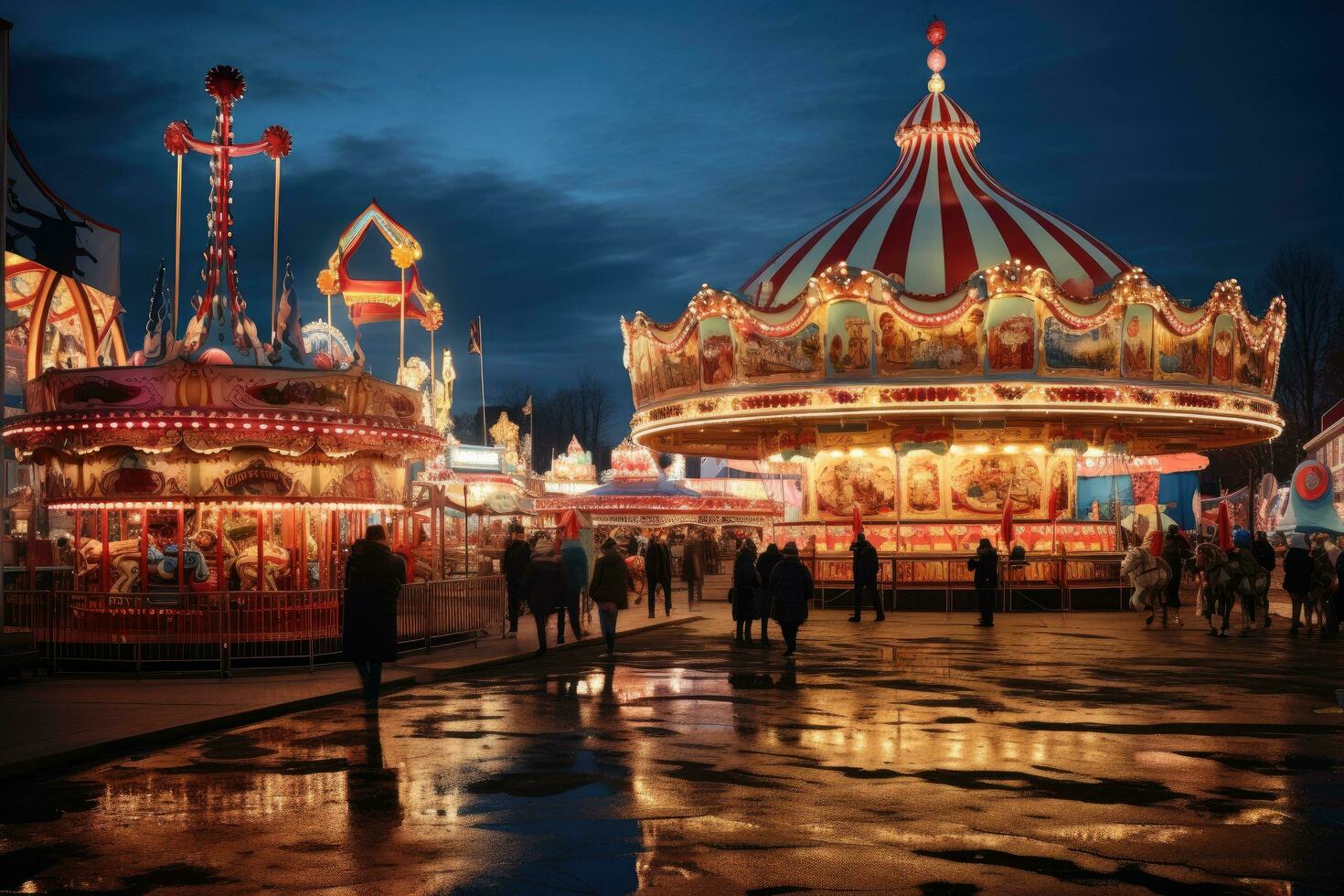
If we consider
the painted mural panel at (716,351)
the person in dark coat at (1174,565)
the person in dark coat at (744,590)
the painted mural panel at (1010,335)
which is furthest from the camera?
the painted mural panel at (716,351)

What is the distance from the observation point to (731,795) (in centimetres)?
847

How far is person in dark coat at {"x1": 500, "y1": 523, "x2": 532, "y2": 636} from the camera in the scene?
2192cm

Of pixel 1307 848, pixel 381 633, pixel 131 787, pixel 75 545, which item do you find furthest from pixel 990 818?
pixel 75 545

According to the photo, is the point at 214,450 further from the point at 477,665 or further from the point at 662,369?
the point at 662,369

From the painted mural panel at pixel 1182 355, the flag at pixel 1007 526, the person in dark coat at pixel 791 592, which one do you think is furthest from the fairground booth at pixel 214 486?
the painted mural panel at pixel 1182 355

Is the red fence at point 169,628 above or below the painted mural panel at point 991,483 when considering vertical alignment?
below

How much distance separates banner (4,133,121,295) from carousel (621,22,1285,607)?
44.2 ft

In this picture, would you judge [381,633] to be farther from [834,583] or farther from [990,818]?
Result: [834,583]

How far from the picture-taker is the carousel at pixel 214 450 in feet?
58.6

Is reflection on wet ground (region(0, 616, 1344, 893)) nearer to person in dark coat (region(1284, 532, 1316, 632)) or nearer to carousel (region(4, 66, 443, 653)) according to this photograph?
carousel (region(4, 66, 443, 653))

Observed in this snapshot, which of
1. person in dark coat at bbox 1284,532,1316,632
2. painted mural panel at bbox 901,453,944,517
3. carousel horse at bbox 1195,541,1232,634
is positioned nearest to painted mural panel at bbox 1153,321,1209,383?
painted mural panel at bbox 901,453,944,517

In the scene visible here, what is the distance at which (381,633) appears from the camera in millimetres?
12914

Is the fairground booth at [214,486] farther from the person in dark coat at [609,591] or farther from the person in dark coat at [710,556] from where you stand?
the person in dark coat at [710,556]

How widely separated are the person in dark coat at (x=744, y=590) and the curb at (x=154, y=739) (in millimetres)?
7032
